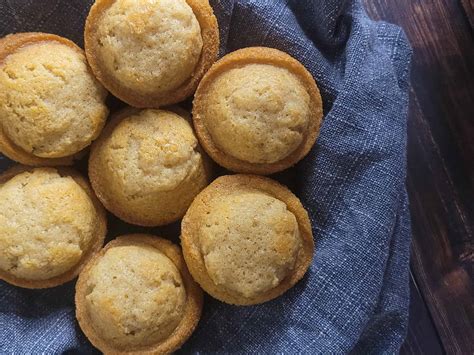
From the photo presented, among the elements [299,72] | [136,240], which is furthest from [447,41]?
[136,240]

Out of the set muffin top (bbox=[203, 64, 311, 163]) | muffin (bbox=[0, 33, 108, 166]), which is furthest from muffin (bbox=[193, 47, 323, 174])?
muffin (bbox=[0, 33, 108, 166])

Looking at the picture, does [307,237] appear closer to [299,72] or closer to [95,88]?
[299,72]

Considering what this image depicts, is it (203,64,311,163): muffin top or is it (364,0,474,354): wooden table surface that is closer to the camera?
(203,64,311,163): muffin top

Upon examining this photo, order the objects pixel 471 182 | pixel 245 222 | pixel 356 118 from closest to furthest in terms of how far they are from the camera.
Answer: pixel 245 222
pixel 356 118
pixel 471 182

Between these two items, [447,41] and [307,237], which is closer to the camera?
[307,237]

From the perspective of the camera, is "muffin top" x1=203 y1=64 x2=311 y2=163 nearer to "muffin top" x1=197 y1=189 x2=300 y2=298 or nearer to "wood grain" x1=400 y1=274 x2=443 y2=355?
"muffin top" x1=197 y1=189 x2=300 y2=298

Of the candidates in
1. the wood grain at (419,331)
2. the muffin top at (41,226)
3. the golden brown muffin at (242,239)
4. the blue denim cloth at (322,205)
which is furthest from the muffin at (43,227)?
the wood grain at (419,331)
